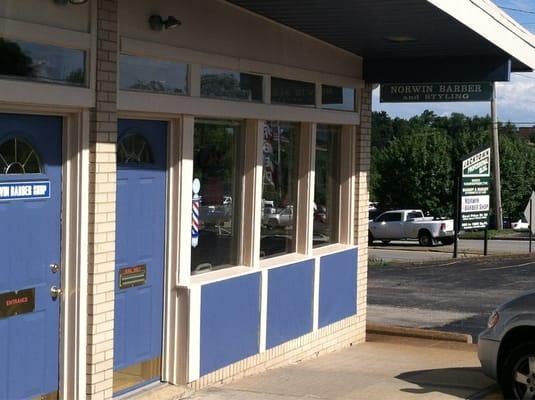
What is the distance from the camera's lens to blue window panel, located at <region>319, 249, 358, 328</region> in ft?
33.2

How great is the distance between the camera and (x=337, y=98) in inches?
406

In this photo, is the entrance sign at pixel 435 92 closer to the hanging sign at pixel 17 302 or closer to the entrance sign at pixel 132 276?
the entrance sign at pixel 132 276

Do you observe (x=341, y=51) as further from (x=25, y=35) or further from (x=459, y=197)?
(x=459, y=197)

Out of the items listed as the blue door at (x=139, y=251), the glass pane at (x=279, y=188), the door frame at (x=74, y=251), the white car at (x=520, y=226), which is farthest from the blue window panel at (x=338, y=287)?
the white car at (x=520, y=226)

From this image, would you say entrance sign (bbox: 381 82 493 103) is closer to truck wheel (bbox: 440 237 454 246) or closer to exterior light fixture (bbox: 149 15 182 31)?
exterior light fixture (bbox: 149 15 182 31)

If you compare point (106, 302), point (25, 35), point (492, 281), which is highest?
point (25, 35)

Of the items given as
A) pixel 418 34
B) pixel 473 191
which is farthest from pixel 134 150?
pixel 473 191

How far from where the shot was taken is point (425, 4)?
24.3ft

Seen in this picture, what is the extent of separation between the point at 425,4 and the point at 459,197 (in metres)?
26.3

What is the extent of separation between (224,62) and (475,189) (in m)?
27.4

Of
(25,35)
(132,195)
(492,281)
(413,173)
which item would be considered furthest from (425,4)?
(413,173)

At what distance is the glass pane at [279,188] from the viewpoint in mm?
9141

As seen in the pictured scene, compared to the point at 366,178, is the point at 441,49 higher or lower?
higher

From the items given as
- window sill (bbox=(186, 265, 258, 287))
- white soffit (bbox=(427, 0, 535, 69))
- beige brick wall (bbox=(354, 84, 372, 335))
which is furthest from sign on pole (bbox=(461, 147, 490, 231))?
window sill (bbox=(186, 265, 258, 287))
